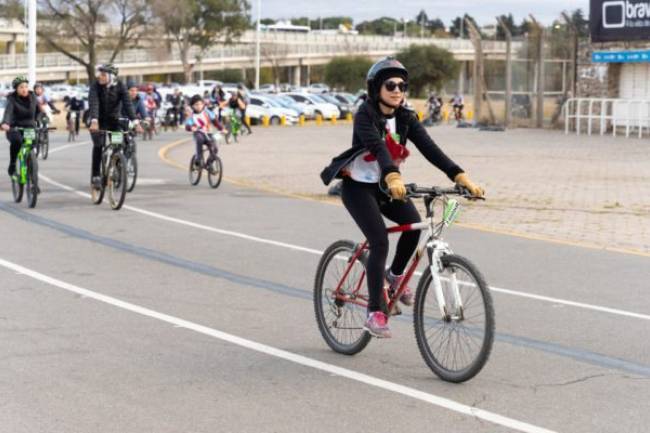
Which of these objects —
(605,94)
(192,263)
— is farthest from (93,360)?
(605,94)

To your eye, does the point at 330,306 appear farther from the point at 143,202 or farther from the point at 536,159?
the point at 536,159

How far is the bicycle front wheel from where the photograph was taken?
21078 mm

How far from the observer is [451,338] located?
7.11m

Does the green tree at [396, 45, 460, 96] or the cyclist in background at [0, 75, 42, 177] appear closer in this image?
the cyclist in background at [0, 75, 42, 177]

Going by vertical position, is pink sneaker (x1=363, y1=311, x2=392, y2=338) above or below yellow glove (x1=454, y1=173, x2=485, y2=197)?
below

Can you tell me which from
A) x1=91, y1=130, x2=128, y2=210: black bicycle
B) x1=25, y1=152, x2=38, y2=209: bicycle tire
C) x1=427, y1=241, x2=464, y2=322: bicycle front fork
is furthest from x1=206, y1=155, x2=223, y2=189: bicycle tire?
x1=427, y1=241, x2=464, y2=322: bicycle front fork

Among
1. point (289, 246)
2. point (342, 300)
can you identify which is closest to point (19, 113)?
point (289, 246)

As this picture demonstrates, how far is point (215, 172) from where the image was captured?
69.3 feet

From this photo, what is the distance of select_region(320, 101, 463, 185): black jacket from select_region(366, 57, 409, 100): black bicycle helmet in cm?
10

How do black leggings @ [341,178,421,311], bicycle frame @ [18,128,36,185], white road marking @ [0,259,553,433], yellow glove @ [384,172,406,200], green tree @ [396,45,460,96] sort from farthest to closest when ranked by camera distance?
green tree @ [396,45,460,96] < bicycle frame @ [18,128,36,185] < black leggings @ [341,178,421,311] < yellow glove @ [384,172,406,200] < white road marking @ [0,259,553,433]

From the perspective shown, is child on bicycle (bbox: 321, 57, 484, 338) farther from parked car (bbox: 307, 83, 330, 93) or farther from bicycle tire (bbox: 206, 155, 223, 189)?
parked car (bbox: 307, 83, 330, 93)

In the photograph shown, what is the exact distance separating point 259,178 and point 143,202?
5502mm

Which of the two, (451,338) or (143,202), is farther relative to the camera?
(143,202)

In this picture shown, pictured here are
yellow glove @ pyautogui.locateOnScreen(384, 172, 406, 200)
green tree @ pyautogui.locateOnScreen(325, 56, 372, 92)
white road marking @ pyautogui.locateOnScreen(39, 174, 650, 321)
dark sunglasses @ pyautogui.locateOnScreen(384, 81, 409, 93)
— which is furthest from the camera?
green tree @ pyautogui.locateOnScreen(325, 56, 372, 92)
